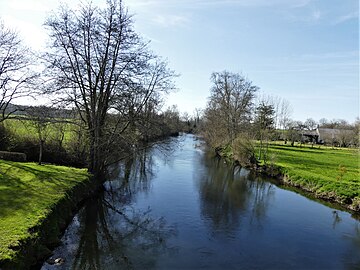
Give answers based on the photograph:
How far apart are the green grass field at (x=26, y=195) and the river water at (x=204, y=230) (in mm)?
1288

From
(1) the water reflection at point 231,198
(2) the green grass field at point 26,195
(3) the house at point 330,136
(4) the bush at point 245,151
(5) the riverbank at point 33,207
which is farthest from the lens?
(3) the house at point 330,136

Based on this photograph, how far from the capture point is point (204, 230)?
1331 cm

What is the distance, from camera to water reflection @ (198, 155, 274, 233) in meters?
15.1

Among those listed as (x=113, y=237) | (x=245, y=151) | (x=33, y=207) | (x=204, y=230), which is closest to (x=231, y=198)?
(x=204, y=230)

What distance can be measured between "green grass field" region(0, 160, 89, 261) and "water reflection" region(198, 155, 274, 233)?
7042 millimetres

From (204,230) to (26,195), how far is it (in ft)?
24.6

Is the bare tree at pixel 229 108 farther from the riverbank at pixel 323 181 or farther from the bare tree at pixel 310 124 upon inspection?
the bare tree at pixel 310 124

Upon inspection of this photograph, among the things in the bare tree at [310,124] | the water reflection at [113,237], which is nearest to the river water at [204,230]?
the water reflection at [113,237]

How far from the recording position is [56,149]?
26.6 meters

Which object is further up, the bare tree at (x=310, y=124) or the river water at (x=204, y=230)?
the bare tree at (x=310, y=124)

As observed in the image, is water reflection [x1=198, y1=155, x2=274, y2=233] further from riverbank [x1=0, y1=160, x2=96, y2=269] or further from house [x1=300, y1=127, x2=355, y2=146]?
house [x1=300, y1=127, x2=355, y2=146]

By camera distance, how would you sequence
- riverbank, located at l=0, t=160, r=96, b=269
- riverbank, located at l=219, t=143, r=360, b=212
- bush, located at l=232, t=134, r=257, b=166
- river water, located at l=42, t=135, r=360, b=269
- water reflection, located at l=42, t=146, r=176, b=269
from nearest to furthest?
riverbank, located at l=0, t=160, r=96, b=269 → water reflection, located at l=42, t=146, r=176, b=269 → river water, located at l=42, t=135, r=360, b=269 → riverbank, located at l=219, t=143, r=360, b=212 → bush, located at l=232, t=134, r=257, b=166

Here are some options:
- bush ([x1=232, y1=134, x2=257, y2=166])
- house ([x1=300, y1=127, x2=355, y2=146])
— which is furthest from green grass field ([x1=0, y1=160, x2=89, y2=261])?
house ([x1=300, y1=127, x2=355, y2=146])

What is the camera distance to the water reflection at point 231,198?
15.1 m
